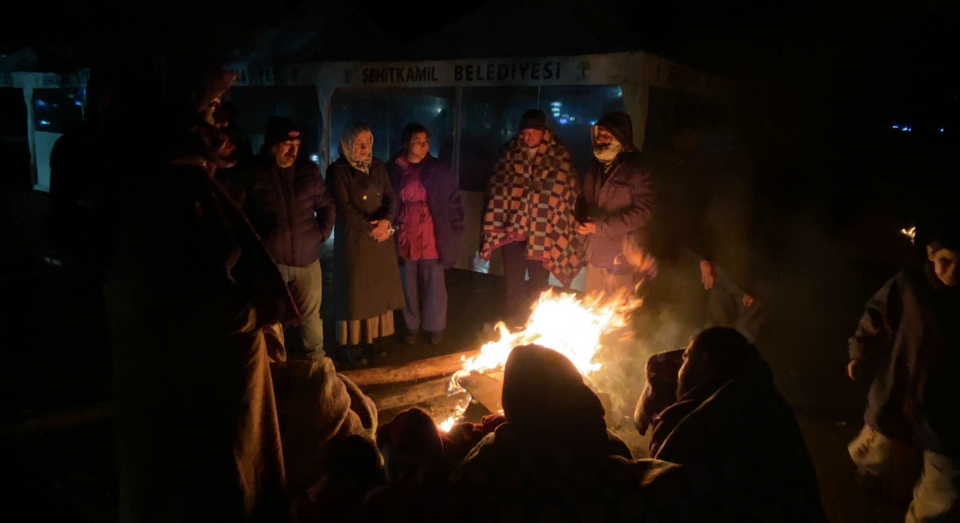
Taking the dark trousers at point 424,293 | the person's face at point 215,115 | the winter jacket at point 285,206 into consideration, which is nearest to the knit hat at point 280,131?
the winter jacket at point 285,206

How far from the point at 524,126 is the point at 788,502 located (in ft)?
16.1

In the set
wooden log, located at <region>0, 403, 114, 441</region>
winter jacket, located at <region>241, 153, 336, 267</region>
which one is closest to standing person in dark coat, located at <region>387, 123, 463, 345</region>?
winter jacket, located at <region>241, 153, 336, 267</region>

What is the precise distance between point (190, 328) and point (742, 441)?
200cm

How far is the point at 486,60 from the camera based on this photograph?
8.38m

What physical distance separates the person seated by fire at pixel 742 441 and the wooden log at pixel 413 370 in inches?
126

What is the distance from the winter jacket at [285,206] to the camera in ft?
18.0

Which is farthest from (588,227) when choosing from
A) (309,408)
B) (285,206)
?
(309,408)

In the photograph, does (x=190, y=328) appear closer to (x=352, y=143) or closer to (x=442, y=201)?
(x=352, y=143)

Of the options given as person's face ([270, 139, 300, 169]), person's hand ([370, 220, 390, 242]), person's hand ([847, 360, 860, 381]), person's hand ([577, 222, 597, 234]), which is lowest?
person's hand ([847, 360, 860, 381])

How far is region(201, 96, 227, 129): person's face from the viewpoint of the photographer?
243 cm

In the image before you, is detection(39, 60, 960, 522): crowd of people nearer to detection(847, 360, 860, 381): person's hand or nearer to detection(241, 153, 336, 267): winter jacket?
detection(847, 360, 860, 381): person's hand

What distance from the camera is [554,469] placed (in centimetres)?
206

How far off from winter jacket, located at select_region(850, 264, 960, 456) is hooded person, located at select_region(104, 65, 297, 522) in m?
3.27

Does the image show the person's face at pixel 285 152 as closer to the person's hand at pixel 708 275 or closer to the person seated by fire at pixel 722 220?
the person seated by fire at pixel 722 220
